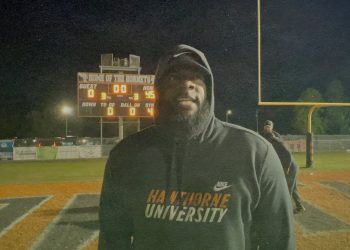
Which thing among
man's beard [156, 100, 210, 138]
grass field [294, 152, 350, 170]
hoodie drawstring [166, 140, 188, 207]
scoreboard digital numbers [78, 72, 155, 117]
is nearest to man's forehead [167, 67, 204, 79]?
man's beard [156, 100, 210, 138]

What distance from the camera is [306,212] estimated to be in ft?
26.0

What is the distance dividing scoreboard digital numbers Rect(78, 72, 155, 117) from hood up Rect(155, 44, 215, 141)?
53.2 ft

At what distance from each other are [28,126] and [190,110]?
56.2 meters

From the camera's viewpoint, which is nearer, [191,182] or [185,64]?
[191,182]

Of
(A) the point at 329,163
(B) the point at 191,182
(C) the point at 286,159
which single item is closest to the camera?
(B) the point at 191,182

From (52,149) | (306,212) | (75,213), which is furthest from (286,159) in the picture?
(52,149)

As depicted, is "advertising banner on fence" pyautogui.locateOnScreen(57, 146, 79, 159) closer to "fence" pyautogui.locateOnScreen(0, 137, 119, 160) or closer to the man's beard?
"fence" pyautogui.locateOnScreen(0, 137, 119, 160)

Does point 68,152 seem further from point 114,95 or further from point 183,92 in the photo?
point 183,92

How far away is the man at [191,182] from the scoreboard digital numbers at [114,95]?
1626 cm

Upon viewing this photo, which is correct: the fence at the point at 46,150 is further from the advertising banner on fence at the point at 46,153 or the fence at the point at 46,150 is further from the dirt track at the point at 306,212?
the dirt track at the point at 306,212

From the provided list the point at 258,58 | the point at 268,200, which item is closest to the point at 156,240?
the point at 268,200

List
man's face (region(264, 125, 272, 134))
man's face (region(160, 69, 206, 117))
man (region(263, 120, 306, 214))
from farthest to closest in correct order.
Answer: man's face (region(264, 125, 272, 134)) → man (region(263, 120, 306, 214)) → man's face (region(160, 69, 206, 117))

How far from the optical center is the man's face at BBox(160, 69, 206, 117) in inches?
67.4

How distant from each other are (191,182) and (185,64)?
0.62m
